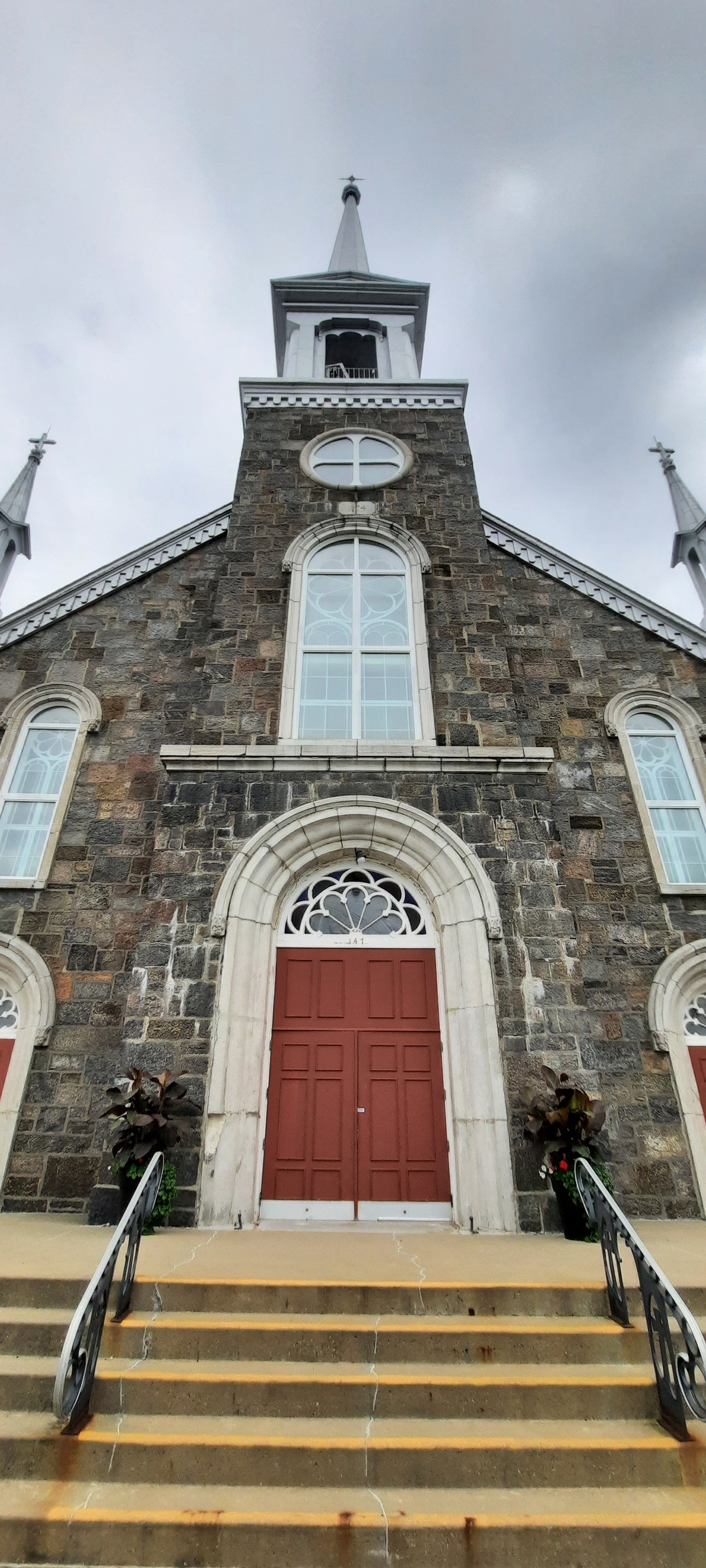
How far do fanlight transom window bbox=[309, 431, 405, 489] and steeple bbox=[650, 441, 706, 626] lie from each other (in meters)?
4.71

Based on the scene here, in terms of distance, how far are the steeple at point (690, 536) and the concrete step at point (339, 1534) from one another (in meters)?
10.9

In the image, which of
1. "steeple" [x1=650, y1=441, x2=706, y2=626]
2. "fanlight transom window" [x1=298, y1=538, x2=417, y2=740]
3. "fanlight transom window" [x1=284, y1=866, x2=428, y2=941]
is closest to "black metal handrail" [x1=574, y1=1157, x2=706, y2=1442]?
"fanlight transom window" [x1=284, y1=866, x2=428, y2=941]

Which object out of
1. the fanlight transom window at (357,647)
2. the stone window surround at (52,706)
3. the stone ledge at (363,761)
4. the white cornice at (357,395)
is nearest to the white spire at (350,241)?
the white cornice at (357,395)

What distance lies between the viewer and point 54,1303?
4.14 metres

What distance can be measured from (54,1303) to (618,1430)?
300 centimetres

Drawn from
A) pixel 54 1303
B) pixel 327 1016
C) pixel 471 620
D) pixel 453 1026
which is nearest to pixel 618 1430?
pixel 54 1303

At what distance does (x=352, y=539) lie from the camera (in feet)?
34.9

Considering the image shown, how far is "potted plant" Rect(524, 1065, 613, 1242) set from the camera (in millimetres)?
5762

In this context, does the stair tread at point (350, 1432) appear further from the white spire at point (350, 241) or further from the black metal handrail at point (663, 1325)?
the white spire at point (350, 241)

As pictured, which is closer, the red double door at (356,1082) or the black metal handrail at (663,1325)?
the black metal handrail at (663,1325)

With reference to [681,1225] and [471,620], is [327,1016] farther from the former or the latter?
[471,620]

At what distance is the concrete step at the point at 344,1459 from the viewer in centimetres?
316

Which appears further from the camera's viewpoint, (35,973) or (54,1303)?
(35,973)

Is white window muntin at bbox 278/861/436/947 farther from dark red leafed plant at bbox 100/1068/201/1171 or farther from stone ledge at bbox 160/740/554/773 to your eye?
dark red leafed plant at bbox 100/1068/201/1171
